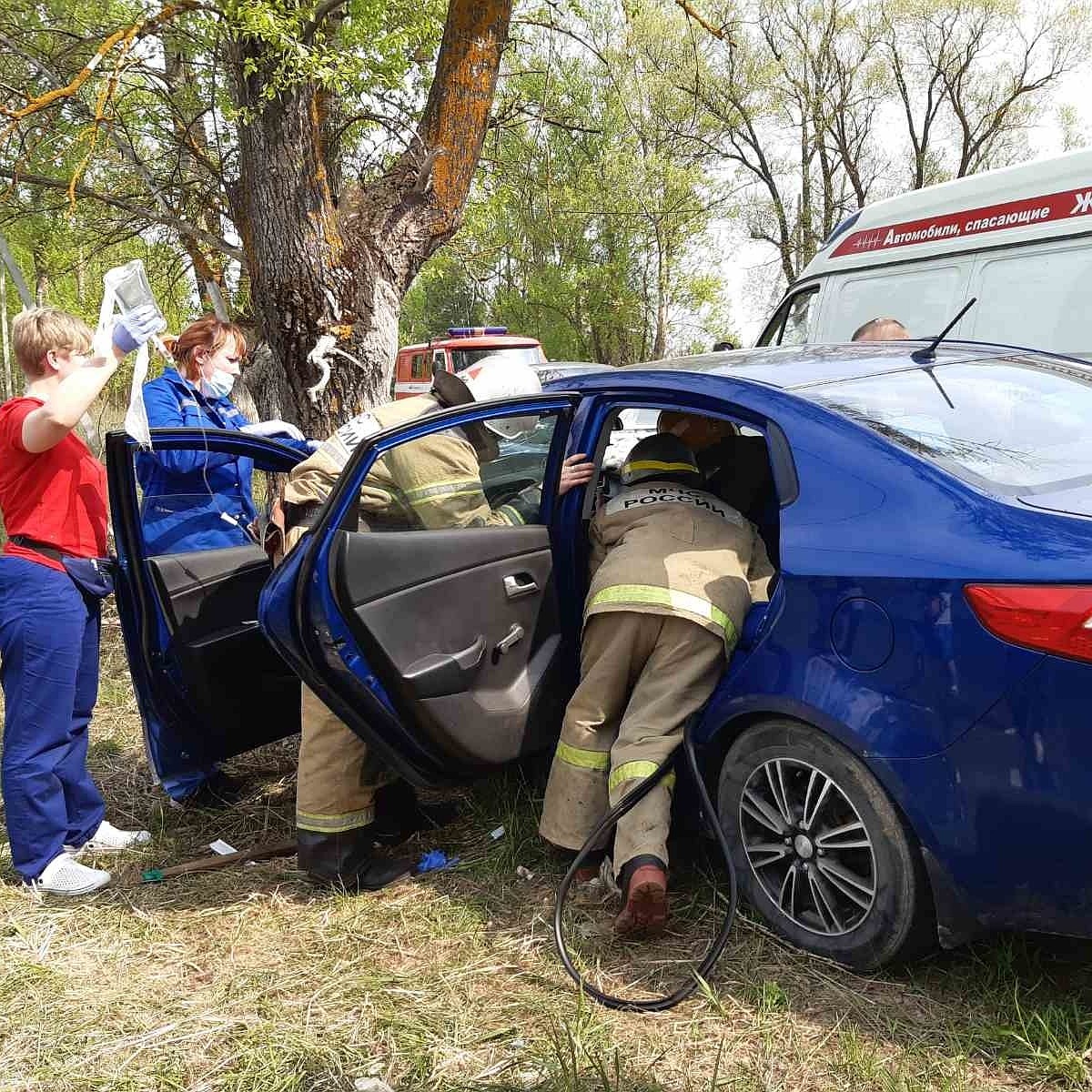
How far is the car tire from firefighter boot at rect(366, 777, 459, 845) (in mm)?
1274

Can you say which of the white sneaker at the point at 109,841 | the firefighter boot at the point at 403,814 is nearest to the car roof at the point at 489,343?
the white sneaker at the point at 109,841

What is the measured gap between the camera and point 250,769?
14.5 ft

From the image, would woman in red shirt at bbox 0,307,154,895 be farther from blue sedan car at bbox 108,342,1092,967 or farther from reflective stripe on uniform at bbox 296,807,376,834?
reflective stripe on uniform at bbox 296,807,376,834

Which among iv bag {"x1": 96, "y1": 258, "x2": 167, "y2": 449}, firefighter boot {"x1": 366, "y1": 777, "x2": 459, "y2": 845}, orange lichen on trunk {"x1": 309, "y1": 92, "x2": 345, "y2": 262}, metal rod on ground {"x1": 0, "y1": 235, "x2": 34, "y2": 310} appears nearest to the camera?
iv bag {"x1": 96, "y1": 258, "x2": 167, "y2": 449}

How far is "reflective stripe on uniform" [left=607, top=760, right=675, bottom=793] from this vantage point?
106 inches

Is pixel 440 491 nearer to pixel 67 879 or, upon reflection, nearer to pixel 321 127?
pixel 67 879

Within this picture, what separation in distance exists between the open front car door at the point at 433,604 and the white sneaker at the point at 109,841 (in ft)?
4.55

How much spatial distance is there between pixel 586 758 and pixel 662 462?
0.91 metres

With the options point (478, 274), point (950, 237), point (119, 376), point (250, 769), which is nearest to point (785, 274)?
point (478, 274)

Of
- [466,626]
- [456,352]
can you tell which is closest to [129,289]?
[466,626]

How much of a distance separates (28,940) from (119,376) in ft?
48.0

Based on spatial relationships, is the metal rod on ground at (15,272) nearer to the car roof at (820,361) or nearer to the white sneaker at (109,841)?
the white sneaker at (109,841)

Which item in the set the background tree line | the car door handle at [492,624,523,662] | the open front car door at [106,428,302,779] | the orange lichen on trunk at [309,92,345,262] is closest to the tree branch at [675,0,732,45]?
the background tree line

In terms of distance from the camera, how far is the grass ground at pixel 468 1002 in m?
2.17
